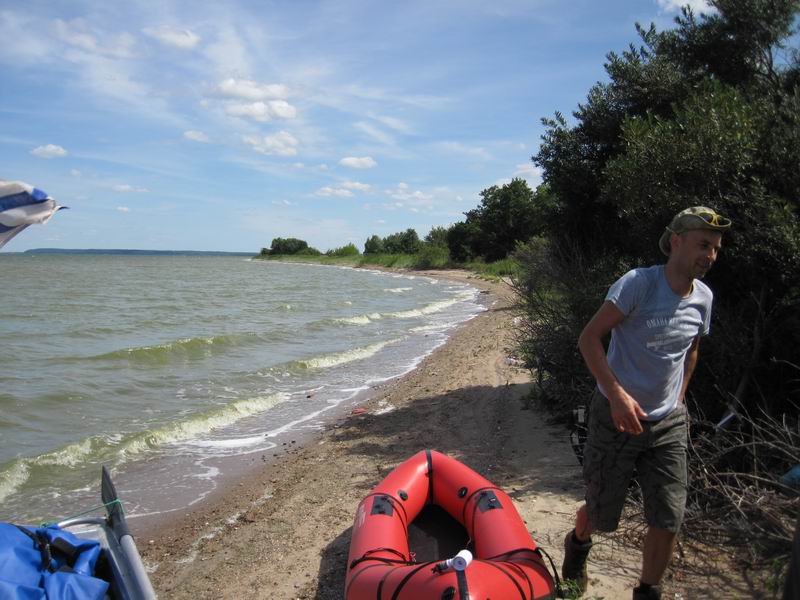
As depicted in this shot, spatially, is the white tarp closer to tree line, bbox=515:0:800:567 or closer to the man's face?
the man's face

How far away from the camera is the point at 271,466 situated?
22.3 feet

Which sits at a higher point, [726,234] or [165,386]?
[726,234]

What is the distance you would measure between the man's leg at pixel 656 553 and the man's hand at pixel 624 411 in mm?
537

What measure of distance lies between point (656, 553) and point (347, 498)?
3049 millimetres

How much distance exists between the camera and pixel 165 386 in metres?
10.4

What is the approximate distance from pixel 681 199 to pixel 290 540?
413 cm

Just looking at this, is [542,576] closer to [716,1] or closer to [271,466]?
[271,466]

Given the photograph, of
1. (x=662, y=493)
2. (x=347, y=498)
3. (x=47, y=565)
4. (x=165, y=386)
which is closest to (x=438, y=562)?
(x=662, y=493)

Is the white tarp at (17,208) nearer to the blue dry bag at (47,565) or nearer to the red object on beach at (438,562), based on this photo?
the blue dry bag at (47,565)

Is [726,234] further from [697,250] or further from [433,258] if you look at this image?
[433,258]

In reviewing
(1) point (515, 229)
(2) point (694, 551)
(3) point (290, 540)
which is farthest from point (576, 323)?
(1) point (515, 229)

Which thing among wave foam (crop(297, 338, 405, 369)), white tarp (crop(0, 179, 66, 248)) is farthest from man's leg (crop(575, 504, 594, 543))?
wave foam (crop(297, 338, 405, 369))

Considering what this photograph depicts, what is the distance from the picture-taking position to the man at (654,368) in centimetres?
268

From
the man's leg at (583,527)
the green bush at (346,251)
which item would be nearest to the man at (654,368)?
the man's leg at (583,527)
